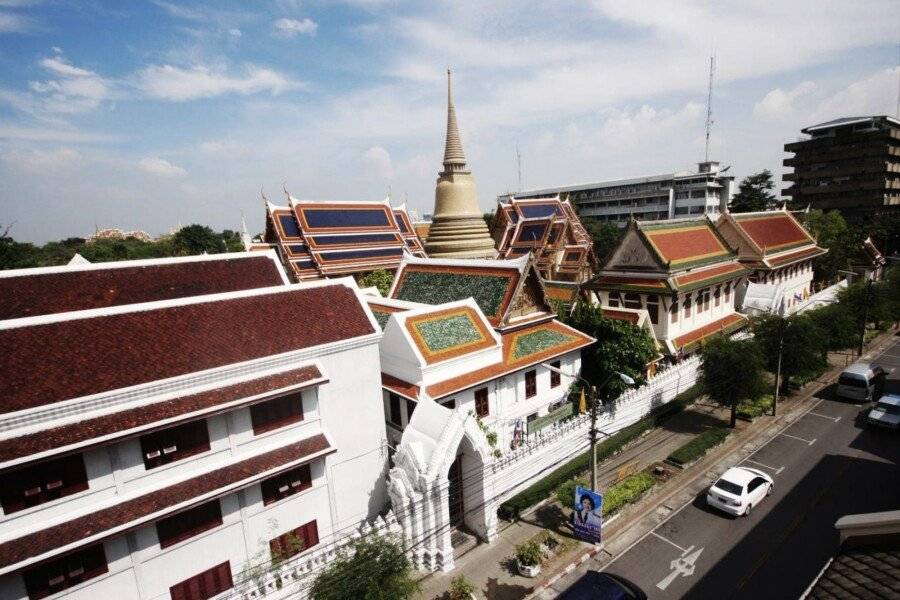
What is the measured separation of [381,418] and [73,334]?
983 centimetres

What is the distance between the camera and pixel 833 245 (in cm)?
5091

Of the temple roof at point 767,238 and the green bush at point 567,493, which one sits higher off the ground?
the temple roof at point 767,238

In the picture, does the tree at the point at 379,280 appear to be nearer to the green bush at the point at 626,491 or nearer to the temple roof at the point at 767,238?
the green bush at the point at 626,491


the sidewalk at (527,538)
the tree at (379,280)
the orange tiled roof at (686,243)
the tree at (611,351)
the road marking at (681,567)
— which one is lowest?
the road marking at (681,567)

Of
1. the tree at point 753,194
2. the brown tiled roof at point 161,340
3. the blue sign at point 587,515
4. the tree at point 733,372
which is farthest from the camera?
the tree at point 753,194

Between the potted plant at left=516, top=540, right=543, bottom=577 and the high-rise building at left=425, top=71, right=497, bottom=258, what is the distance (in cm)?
2450

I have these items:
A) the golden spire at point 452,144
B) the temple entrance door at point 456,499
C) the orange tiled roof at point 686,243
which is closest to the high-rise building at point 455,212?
the golden spire at point 452,144

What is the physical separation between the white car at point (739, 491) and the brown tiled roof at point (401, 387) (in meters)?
12.2

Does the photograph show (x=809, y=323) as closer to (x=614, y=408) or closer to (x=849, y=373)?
(x=849, y=373)

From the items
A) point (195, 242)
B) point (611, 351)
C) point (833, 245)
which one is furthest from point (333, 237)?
point (195, 242)

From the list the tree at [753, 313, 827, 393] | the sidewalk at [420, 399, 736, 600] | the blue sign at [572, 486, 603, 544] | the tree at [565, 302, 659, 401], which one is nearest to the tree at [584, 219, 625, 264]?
the tree at [753, 313, 827, 393]

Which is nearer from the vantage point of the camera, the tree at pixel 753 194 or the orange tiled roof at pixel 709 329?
the orange tiled roof at pixel 709 329

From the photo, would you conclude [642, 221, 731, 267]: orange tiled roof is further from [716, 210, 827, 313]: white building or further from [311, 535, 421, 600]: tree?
[311, 535, 421, 600]: tree

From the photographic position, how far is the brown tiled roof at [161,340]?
38.9 feet
